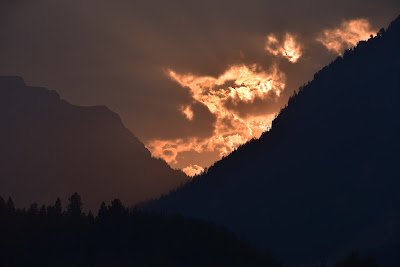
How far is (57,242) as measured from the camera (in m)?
148

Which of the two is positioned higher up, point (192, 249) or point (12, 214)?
point (12, 214)

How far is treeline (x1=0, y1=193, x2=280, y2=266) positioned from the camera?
141 m

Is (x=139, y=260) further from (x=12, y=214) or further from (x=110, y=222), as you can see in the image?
(x=12, y=214)

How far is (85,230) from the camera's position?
6117 inches

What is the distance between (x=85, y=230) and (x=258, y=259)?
4603 centimetres

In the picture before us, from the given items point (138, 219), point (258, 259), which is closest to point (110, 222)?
point (138, 219)

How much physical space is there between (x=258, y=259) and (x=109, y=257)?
42312 mm

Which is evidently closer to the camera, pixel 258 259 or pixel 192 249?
pixel 192 249

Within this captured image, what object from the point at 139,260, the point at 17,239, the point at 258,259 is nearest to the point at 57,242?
the point at 17,239

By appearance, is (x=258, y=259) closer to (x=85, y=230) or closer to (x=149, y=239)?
(x=149, y=239)

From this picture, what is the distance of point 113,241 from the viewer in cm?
15175

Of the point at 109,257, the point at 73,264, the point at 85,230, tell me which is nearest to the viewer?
the point at 73,264

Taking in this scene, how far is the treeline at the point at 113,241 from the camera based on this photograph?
141 metres

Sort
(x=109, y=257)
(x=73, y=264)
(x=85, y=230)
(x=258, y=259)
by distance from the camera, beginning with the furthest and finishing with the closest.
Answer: (x=258, y=259) → (x=85, y=230) → (x=109, y=257) → (x=73, y=264)
